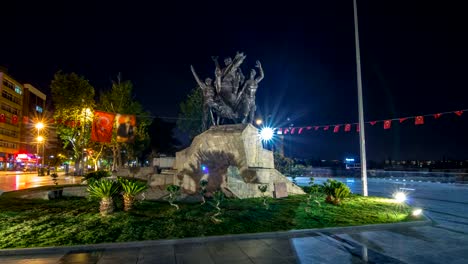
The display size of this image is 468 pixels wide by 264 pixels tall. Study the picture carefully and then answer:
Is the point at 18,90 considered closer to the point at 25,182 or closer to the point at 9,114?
the point at 9,114

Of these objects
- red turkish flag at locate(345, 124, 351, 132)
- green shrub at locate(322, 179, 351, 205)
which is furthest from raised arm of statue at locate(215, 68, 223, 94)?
red turkish flag at locate(345, 124, 351, 132)

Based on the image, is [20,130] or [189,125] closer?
[189,125]

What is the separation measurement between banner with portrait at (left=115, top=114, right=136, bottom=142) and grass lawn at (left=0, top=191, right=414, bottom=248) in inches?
543

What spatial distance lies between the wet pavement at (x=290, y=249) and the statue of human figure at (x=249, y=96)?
1246 centimetres

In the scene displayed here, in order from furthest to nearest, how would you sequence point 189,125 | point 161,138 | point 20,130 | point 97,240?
1. point 20,130
2. point 161,138
3. point 189,125
4. point 97,240

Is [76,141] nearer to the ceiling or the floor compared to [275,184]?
nearer to the ceiling

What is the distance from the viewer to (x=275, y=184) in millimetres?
19938

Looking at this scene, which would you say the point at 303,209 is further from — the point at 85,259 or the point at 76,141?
the point at 76,141

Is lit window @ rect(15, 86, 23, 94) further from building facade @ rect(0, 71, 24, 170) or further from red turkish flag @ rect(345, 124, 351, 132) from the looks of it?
red turkish flag @ rect(345, 124, 351, 132)

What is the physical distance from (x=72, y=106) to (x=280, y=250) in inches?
1358

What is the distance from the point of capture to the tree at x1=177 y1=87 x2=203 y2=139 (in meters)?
44.7

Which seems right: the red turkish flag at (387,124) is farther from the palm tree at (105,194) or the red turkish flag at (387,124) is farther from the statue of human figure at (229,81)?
the palm tree at (105,194)

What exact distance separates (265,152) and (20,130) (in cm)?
9151

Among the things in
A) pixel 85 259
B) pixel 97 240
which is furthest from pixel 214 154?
pixel 85 259
